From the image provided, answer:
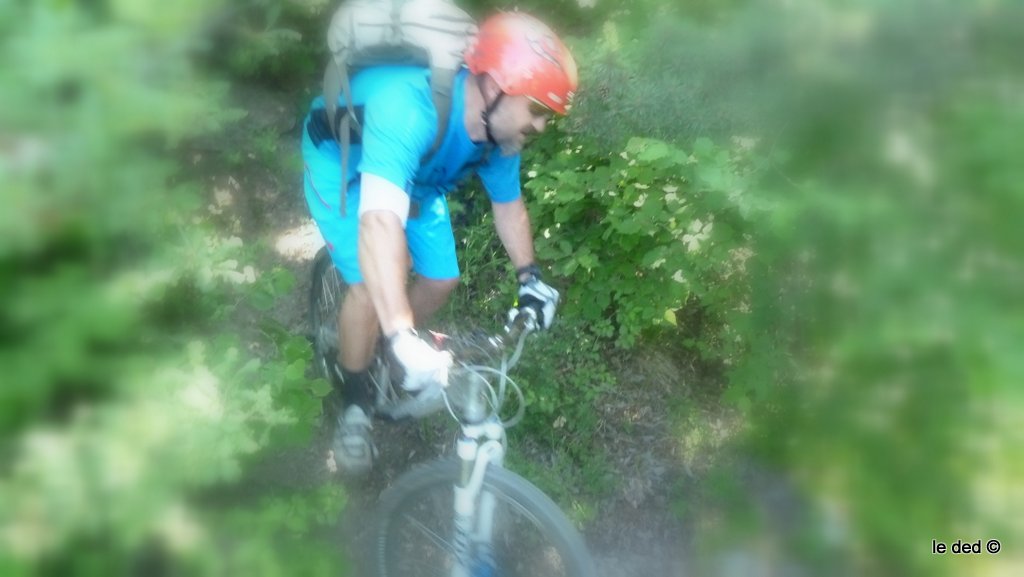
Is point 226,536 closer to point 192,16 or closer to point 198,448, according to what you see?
point 198,448

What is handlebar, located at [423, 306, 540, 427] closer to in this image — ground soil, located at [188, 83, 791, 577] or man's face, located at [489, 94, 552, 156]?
man's face, located at [489, 94, 552, 156]

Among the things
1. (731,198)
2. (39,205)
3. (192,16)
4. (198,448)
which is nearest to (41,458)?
(198,448)

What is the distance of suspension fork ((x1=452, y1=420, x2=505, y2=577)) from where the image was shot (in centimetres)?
248

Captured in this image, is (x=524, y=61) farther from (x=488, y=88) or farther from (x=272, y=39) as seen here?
(x=272, y=39)

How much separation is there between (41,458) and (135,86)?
2.66 feet

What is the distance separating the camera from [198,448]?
1879 millimetres

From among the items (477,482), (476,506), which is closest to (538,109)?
(477,482)

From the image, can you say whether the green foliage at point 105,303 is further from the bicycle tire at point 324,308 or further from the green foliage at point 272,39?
the bicycle tire at point 324,308

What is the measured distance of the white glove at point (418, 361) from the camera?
223 centimetres

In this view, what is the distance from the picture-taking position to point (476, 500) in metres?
2.55

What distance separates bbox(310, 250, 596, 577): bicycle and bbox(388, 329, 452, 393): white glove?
94mm

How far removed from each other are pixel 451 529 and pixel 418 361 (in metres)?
0.88

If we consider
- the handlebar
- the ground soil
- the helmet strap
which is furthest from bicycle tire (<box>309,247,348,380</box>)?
the helmet strap

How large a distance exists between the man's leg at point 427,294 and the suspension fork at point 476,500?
923mm
